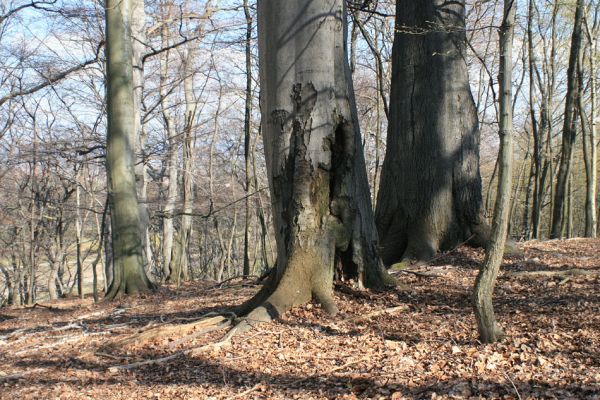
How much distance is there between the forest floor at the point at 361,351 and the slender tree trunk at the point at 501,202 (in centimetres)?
20

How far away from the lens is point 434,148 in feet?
22.7

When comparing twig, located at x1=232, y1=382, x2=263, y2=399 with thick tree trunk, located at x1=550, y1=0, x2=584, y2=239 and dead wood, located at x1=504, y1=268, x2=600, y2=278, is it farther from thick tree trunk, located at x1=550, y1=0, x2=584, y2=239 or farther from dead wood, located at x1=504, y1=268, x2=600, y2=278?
thick tree trunk, located at x1=550, y1=0, x2=584, y2=239

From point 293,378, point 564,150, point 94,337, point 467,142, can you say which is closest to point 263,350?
point 293,378

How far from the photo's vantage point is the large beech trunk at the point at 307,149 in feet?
15.6

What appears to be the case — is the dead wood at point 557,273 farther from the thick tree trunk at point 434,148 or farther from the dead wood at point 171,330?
the dead wood at point 171,330

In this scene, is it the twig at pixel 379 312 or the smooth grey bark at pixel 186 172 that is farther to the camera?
the smooth grey bark at pixel 186 172

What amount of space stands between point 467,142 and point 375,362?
433 centimetres

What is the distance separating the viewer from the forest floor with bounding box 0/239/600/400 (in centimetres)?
313

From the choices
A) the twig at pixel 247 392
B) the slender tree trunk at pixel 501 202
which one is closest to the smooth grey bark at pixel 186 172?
the twig at pixel 247 392

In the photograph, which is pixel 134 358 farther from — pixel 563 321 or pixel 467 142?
pixel 467 142

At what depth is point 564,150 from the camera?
1292 cm

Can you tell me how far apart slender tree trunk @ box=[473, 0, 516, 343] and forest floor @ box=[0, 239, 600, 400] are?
0.20 m

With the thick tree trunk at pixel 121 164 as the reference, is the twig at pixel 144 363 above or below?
below

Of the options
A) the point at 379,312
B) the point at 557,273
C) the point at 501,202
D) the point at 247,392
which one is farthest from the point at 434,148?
the point at 247,392
